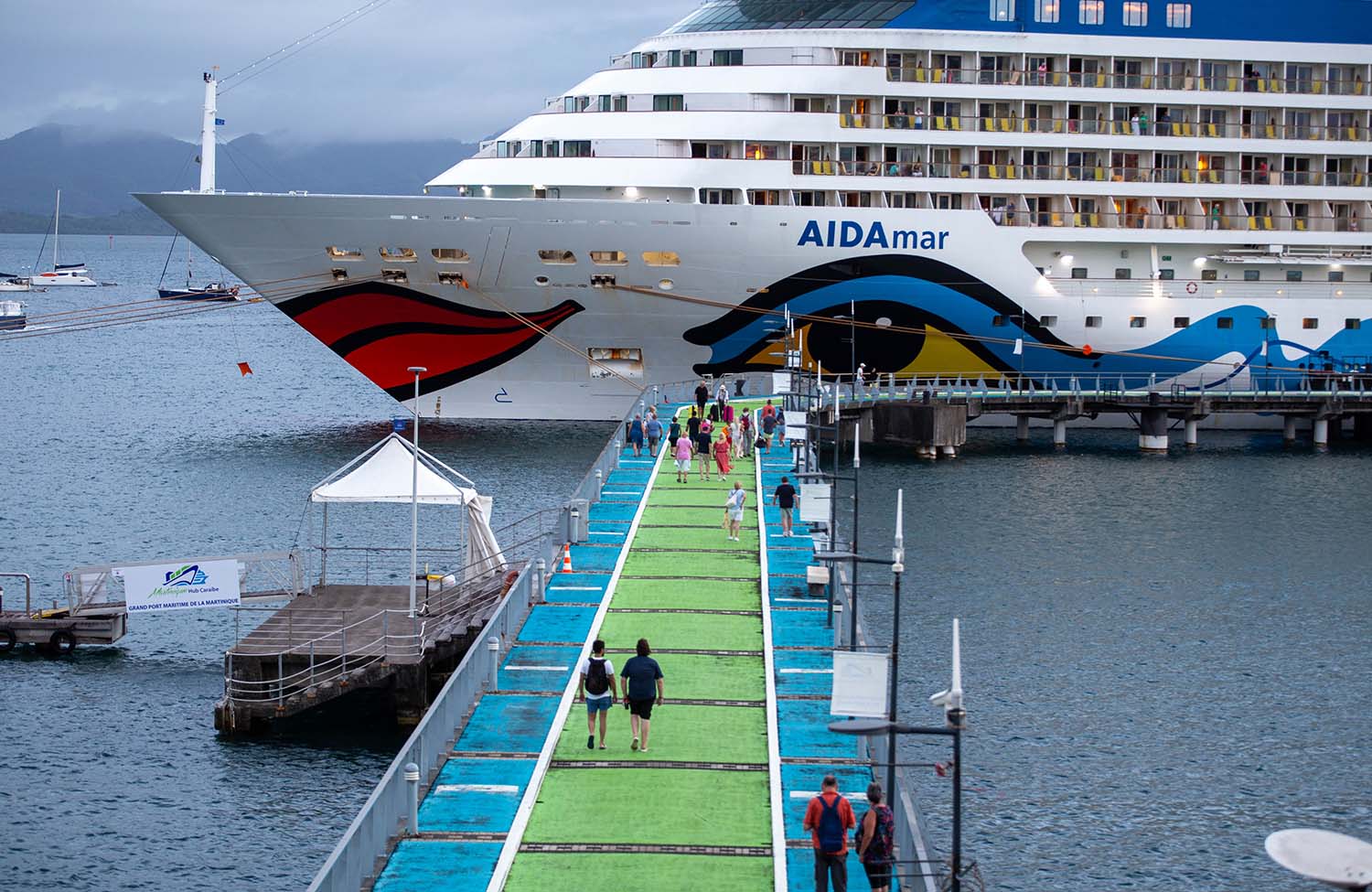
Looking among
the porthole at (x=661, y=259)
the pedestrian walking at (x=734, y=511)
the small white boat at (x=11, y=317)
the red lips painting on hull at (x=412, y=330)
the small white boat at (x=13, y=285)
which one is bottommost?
the pedestrian walking at (x=734, y=511)

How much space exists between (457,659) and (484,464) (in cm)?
2381

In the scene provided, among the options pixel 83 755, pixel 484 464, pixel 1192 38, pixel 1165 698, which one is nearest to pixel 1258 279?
pixel 1192 38

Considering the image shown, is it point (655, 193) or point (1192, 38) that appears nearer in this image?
point (655, 193)

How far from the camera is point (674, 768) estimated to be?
2066 cm

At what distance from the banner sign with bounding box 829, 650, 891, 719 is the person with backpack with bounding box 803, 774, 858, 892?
6.89 feet

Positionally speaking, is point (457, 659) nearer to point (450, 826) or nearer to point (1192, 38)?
point (450, 826)

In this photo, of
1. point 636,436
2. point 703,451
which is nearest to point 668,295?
point 636,436

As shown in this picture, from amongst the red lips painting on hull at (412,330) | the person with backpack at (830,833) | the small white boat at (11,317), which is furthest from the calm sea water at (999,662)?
the small white boat at (11,317)

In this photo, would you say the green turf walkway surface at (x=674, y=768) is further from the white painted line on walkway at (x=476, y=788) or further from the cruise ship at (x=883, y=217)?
the cruise ship at (x=883, y=217)

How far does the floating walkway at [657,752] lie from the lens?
1798cm

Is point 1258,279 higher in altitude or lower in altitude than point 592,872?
higher

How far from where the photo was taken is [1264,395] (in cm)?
6038

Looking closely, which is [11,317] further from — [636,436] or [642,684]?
[642,684]

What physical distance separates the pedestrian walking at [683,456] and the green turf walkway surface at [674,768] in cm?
861
